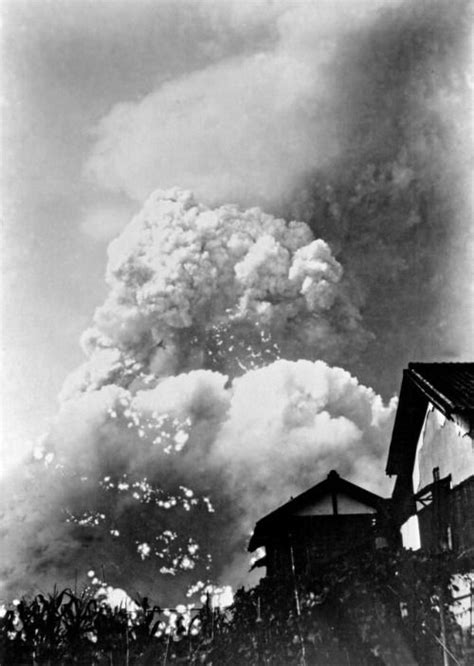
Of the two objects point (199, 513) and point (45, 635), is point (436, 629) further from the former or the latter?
point (199, 513)

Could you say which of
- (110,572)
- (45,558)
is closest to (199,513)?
(110,572)

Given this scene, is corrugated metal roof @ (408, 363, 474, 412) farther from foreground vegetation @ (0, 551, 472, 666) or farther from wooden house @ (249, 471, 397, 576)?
wooden house @ (249, 471, 397, 576)

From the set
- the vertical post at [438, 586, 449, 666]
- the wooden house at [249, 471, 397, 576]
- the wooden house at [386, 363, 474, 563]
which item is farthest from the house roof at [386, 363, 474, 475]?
the vertical post at [438, 586, 449, 666]

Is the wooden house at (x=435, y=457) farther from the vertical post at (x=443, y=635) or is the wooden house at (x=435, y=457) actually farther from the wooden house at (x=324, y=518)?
the vertical post at (x=443, y=635)

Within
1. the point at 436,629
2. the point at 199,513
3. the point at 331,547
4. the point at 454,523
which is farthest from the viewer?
the point at 199,513

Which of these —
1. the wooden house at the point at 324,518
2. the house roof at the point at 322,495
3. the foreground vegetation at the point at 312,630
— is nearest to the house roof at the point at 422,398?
the house roof at the point at 322,495

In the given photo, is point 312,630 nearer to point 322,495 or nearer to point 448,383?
point 448,383

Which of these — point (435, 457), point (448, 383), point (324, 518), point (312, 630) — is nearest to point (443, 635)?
point (312, 630)
